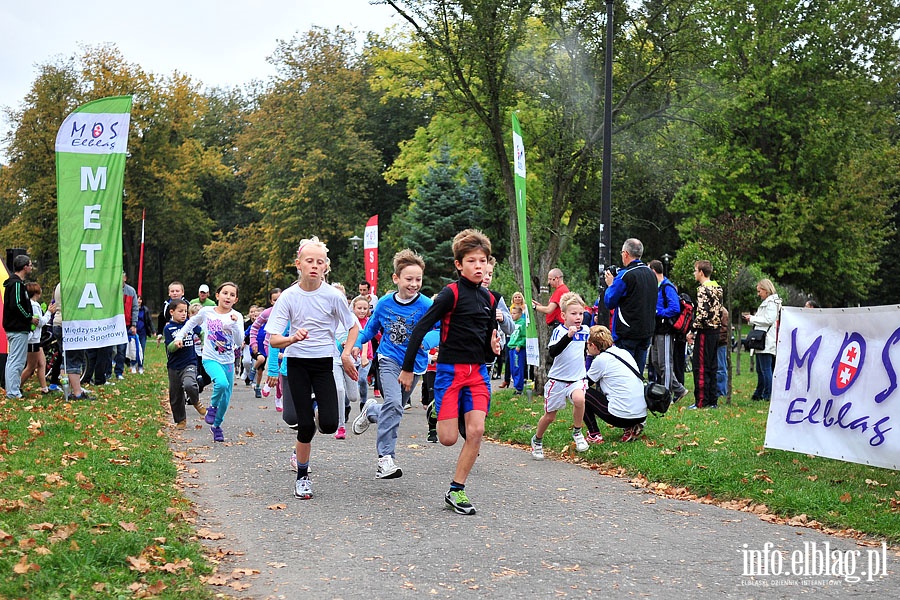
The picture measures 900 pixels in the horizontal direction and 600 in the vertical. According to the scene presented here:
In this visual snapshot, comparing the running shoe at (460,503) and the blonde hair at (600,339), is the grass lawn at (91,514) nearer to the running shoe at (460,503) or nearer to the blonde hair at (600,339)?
the running shoe at (460,503)

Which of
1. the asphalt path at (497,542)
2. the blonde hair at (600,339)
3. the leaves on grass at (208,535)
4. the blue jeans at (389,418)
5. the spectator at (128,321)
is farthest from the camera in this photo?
the spectator at (128,321)

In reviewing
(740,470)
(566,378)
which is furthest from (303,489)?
(740,470)

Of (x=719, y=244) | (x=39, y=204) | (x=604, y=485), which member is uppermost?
(x=39, y=204)

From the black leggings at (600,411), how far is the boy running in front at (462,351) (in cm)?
329

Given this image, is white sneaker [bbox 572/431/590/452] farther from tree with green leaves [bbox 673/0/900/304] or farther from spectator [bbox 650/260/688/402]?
tree with green leaves [bbox 673/0/900/304]

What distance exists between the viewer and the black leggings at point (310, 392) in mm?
8469

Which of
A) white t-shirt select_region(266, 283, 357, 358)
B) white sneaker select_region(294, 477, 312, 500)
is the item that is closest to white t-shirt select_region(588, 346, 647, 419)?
white t-shirt select_region(266, 283, 357, 358)

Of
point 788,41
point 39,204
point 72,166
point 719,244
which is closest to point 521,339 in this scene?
point 719,244

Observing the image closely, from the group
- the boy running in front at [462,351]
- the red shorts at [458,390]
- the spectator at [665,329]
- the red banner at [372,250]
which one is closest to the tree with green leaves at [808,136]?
the red banner at [372,250]

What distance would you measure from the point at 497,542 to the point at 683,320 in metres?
9.16

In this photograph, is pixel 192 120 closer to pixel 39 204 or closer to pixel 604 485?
pixel 39 204

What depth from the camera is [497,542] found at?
262 inches

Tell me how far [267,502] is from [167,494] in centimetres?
80

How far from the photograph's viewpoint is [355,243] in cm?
4606
